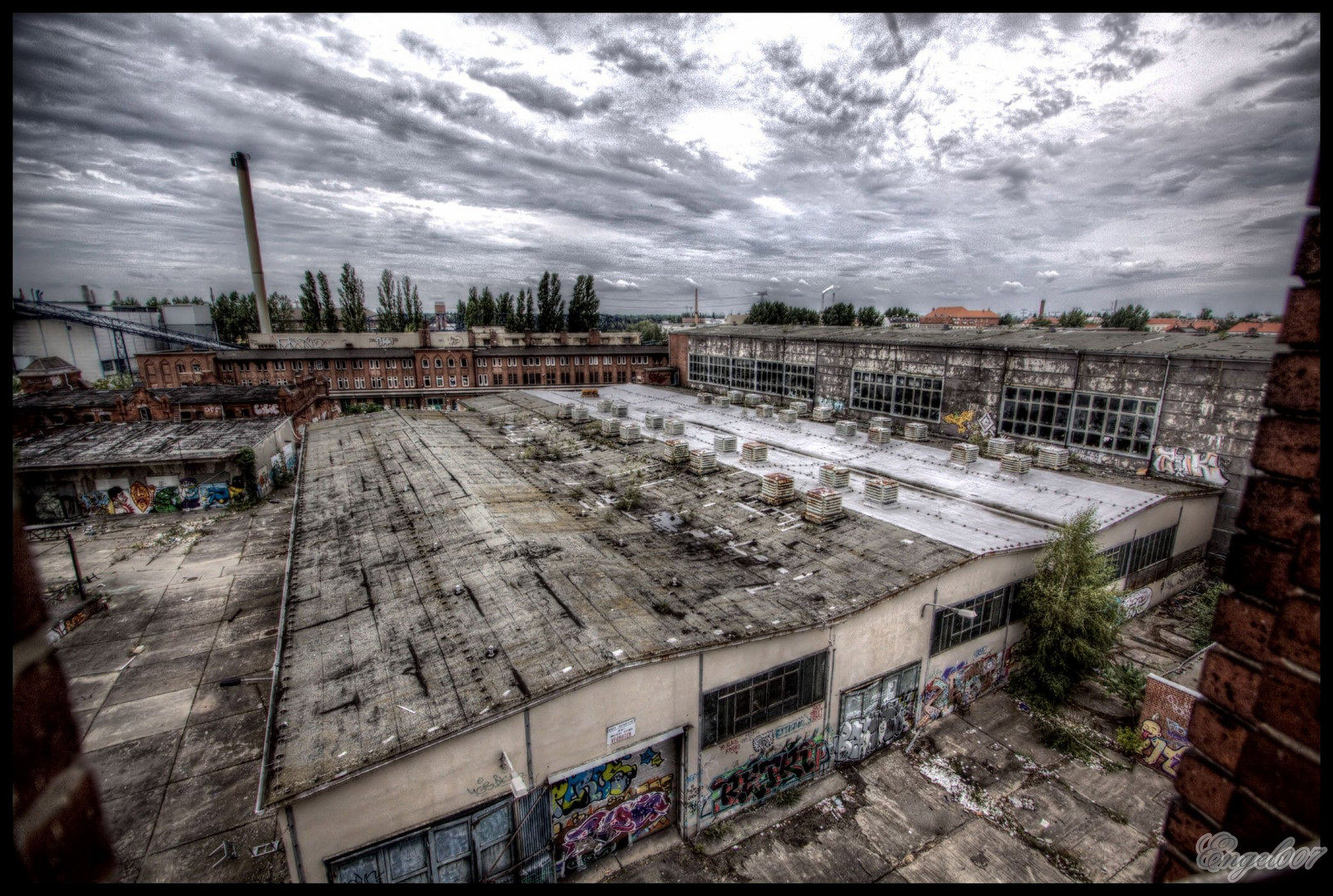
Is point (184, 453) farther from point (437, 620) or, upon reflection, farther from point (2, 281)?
point (2, 281)

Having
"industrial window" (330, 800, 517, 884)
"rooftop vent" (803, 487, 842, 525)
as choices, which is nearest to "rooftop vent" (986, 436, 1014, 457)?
"rooftop vent" (803, 487, 842, 525)

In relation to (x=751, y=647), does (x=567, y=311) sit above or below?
above

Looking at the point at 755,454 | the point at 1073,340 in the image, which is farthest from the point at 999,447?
the point at 755,454

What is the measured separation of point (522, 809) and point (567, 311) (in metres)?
77.8

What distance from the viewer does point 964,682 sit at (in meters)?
16.7

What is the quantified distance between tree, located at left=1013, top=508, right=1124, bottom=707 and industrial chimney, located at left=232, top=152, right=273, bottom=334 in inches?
3633

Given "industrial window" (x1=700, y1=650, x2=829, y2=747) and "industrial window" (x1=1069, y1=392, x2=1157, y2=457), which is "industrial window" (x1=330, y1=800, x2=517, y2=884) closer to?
"industrial window" (x1=700, y1=650, x2=829, y2=747)

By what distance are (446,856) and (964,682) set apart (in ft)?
47.9

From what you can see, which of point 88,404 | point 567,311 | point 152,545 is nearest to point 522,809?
point 152,545

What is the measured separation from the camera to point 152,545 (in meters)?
29.4

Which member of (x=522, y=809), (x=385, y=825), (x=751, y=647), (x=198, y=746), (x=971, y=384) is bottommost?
(x=198, y=746)

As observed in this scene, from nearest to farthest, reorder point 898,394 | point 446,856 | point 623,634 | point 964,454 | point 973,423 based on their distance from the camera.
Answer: point 446,856
point 623,634
point 964,454
point 973,423
point 898,394

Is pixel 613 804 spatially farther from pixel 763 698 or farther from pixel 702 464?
pixel 702 464

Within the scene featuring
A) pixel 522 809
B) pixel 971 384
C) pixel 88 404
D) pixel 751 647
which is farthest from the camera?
pixel 88 404
